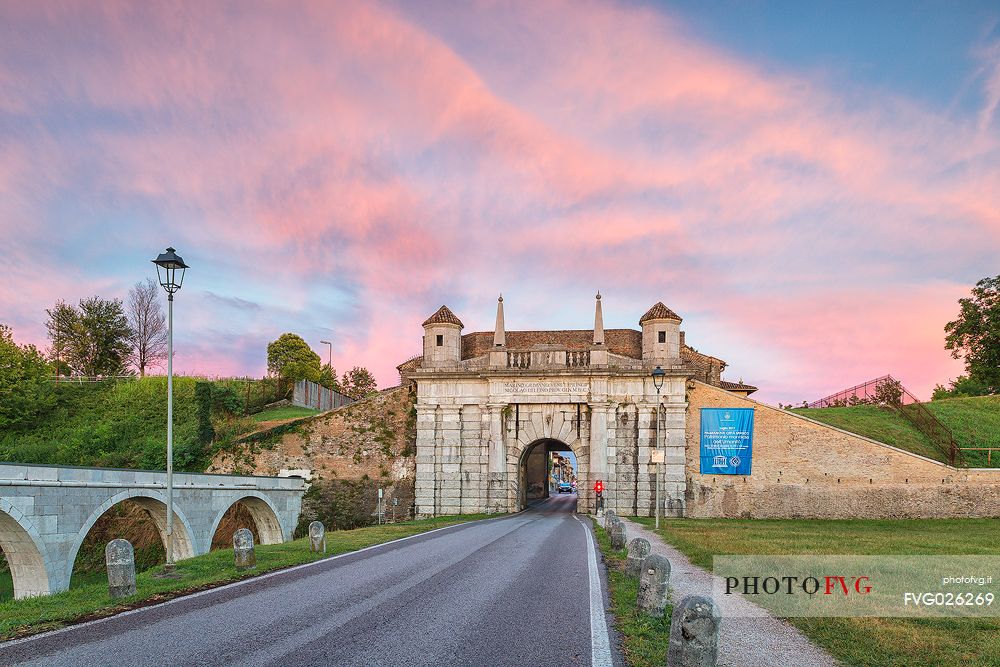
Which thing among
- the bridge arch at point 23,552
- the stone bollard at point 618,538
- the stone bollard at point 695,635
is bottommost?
the bridge arch at point 23,552

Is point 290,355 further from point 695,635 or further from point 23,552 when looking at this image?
point 695,635

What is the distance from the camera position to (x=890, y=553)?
51.1ft

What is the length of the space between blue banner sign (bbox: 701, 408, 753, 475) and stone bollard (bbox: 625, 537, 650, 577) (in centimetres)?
2538

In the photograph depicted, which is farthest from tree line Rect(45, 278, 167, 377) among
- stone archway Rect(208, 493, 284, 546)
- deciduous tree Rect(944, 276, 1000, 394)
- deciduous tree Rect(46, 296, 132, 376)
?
deciduous tree Rect(944, 276, 1000, 394)

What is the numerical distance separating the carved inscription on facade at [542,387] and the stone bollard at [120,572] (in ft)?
90.4

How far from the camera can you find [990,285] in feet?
162

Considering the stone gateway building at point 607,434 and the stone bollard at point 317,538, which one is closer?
the stone bollard at point 317,538

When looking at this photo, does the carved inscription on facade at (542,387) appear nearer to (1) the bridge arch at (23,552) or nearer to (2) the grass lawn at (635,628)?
(1) the bridge arch at (23,552)

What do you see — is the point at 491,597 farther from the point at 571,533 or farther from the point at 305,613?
the point at 571,533

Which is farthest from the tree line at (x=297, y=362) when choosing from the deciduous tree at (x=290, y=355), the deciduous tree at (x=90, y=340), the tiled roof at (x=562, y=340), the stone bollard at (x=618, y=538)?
the stone bollard at (x=618, y=538)

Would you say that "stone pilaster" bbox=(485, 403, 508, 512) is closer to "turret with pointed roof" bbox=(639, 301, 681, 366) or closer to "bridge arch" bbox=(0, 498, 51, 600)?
"turret with pointed roof" bbox=(639, 301, 681, 366)

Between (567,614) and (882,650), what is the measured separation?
394cm

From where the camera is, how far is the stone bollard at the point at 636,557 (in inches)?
447

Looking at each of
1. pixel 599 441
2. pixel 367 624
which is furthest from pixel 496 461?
pixel 367 624
